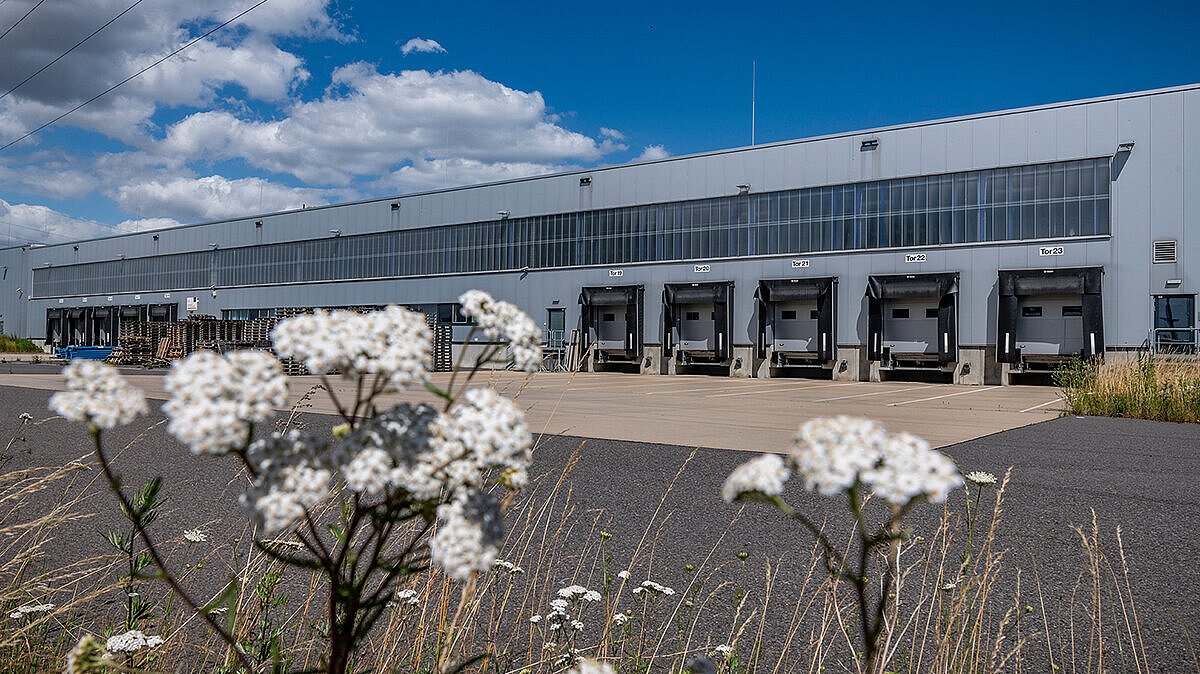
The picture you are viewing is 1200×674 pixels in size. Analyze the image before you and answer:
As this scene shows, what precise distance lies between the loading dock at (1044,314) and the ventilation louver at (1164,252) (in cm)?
168

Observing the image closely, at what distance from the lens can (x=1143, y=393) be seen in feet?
45.8

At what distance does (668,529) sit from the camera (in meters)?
5.76

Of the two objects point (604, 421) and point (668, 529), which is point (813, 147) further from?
point (668, 529)

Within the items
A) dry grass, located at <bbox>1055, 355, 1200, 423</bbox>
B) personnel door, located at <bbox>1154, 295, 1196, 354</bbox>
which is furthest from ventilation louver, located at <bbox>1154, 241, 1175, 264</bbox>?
dry grass, located at <bbox>1055, 355, 1200, 423</bbox>

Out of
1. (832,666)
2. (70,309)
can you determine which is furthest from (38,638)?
(70,309)

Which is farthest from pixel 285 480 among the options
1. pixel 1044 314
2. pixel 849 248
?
pixel 849 248

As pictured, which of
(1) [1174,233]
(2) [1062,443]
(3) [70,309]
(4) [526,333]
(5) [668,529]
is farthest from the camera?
(3) [70,309]

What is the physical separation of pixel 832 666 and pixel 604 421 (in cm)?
930

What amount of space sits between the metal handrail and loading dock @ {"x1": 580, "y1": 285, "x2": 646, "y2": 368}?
1973 cm

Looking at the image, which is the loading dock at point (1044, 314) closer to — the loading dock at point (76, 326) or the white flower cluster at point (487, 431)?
the white flower cluster at point (487, 431)

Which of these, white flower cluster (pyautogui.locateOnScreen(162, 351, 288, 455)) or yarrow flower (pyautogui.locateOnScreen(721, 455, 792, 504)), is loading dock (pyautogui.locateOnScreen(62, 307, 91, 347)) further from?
yarrow flower (pyautogui.locateOnScreen(721, 455, 792, 504))

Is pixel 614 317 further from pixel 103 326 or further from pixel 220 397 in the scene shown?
pixel 103 326

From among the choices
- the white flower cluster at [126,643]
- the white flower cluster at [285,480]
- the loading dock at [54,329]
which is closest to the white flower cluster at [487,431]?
the white flower cluster at [285,480]

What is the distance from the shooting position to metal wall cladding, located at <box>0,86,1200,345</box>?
2733cm
